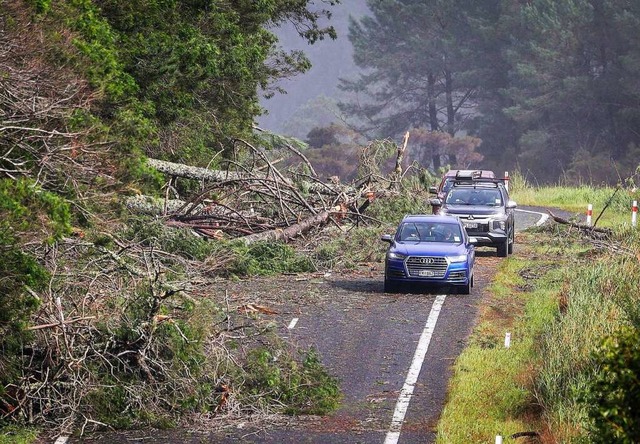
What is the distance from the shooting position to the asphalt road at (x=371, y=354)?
42.6 ft

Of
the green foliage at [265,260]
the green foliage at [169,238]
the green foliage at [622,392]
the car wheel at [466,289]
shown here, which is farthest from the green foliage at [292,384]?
the green foliage at [265,260]

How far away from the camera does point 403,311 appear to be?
20.1 metres

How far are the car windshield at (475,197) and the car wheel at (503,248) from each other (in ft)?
4.02

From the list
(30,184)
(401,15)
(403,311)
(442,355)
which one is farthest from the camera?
(401,15)

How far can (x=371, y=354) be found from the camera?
666 inches

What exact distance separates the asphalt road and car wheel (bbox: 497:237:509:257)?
1495 millimetres

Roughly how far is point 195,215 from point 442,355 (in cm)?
1056

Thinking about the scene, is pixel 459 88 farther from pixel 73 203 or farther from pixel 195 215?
pixel 73 203

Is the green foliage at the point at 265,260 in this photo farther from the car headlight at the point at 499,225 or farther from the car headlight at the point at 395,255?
the car headlight at the point at 499,225

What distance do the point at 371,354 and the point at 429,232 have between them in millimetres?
6242

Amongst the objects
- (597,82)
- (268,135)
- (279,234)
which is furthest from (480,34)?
(279,234)

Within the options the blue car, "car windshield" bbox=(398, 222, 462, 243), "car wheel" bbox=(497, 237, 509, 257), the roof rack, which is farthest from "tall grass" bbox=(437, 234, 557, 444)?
the roof rack

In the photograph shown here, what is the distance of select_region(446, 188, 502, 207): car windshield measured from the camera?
28.4 metres

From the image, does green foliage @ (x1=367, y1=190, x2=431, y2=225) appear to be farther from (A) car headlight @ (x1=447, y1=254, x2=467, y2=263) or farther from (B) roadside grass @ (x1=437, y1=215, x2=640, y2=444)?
(A) car headlight @ (x1=447, y1=254, x2=467, y2=263)
